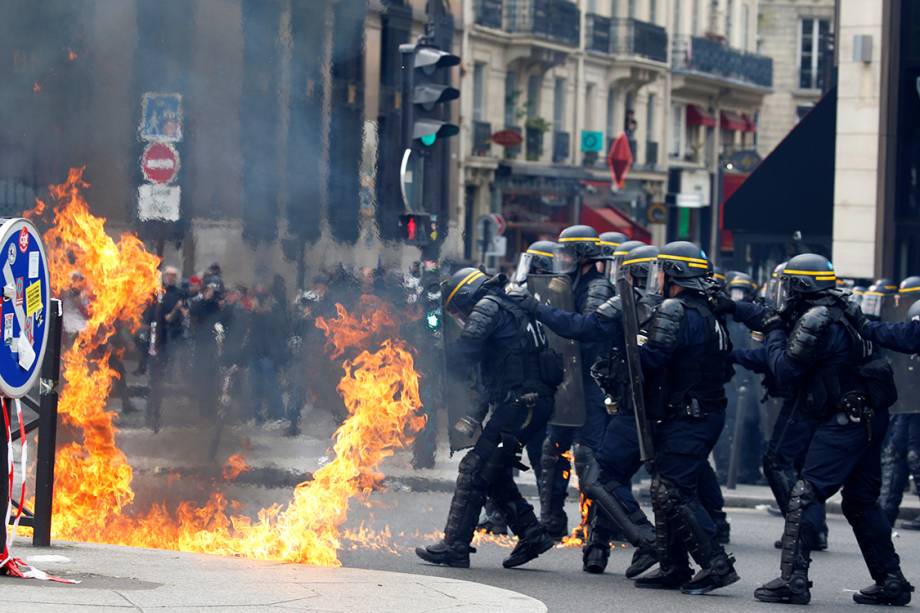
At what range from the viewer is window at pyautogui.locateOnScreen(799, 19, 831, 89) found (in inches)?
1929

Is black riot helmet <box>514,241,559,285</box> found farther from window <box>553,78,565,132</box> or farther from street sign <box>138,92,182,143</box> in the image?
window <box>553,78,565,132</box>

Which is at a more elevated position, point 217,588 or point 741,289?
point 741,289

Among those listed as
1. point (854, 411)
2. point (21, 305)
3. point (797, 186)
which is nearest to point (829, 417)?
point (854, 411)

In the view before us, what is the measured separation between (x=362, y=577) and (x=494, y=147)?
1110 inches

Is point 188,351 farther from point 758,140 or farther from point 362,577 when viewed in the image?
point 758,140

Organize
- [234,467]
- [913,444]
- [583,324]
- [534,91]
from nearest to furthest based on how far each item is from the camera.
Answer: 1. [583,324]
2. [234,467]
3. [913,444]
4. [534,91]

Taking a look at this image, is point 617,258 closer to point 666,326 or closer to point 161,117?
point 666,326

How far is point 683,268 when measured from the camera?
828cm

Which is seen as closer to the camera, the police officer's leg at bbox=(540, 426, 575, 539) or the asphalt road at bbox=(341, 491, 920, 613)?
the asphalt road at bbox=(341, 491, 920, 613)

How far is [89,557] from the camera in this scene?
305 inches

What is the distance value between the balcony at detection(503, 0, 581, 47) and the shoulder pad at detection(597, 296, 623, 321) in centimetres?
2847

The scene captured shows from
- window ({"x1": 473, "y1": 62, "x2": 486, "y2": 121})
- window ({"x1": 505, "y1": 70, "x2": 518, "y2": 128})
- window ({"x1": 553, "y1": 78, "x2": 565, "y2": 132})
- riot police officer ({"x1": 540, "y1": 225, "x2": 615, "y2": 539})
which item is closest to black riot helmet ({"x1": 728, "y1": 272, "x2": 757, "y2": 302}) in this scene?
riot police officer ({"x1": 540, "y1": 225, "x2": 615, "y2": 539})

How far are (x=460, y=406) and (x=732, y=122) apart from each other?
4002 cm

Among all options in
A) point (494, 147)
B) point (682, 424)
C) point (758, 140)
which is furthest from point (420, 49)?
point (758, 140)
